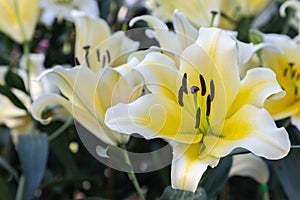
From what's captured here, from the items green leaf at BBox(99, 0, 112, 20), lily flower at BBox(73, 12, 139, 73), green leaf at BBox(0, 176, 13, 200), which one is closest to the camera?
lily flower at BBox(73, 12, 139, 73)

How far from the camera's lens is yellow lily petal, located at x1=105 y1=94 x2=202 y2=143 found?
0.40 m

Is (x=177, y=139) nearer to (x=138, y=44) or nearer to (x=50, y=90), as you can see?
(x=138, y=44)

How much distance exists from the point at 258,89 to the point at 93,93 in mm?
133

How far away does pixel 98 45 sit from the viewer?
1.72 ft

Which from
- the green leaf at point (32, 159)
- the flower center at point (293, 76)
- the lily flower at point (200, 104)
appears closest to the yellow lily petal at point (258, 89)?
the lily flower at point (200, 104)

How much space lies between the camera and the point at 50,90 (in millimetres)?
712

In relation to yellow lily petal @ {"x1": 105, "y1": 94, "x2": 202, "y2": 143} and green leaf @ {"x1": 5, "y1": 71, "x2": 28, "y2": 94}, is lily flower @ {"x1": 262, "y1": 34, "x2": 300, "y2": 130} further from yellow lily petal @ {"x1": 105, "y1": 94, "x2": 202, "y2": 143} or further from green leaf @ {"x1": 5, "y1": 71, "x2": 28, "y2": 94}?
green leaf @ {"x1": 5, "y1": 71, "x2": 28, "y2": 94}

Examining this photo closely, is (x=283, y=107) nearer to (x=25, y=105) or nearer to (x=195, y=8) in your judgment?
(x=195, y=8)

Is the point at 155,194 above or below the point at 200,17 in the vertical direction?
below

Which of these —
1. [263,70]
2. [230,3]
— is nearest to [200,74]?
[263,70]

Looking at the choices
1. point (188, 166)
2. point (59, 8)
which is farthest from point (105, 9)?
point (188, 166)

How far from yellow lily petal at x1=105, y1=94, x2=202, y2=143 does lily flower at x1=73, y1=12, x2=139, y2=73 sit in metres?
0.09

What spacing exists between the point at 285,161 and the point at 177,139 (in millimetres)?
211

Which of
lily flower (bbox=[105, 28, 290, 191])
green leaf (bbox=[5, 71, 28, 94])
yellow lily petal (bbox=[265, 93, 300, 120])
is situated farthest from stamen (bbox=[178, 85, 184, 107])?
green leaf (bbox=[5, 71, 28, 94])
